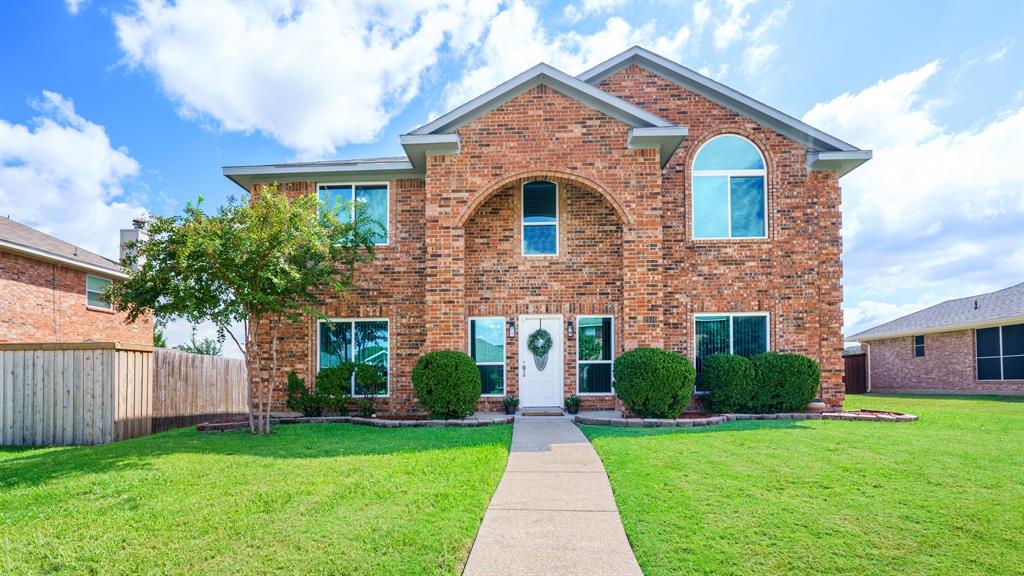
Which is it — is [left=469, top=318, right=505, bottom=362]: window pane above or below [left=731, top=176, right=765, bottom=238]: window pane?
below

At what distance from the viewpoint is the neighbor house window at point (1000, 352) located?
19.5 metres

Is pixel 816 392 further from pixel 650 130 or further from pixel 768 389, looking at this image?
pixel 650 130

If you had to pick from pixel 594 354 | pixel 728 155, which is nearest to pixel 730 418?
pixel 594 354

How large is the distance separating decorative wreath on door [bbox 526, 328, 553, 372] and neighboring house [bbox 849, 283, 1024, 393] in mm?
16366

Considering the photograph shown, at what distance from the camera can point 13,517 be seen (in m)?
5.61

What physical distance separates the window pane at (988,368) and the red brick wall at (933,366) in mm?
182

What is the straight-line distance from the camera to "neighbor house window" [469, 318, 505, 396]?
518 inches

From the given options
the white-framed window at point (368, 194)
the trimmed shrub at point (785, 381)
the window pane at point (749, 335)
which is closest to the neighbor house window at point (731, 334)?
Answer: the window pane at point (749, 335)

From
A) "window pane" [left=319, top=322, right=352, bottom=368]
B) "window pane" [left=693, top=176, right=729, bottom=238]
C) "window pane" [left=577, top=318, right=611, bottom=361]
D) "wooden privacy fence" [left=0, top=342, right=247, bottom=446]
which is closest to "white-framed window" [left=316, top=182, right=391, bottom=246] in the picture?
"window pane" [left=319, top=322, right=352, bottom=368]

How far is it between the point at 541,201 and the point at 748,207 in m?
4.71

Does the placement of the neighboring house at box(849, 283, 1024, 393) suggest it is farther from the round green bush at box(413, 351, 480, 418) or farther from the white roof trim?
the round green bush at box(413, 351, 480, 418)

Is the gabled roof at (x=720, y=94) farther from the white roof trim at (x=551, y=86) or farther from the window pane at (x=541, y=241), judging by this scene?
the window pane at (x=541, y=241)

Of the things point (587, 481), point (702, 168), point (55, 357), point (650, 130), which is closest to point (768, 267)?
point (702, 168)

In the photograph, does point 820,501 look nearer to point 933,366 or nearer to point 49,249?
point 49,249
